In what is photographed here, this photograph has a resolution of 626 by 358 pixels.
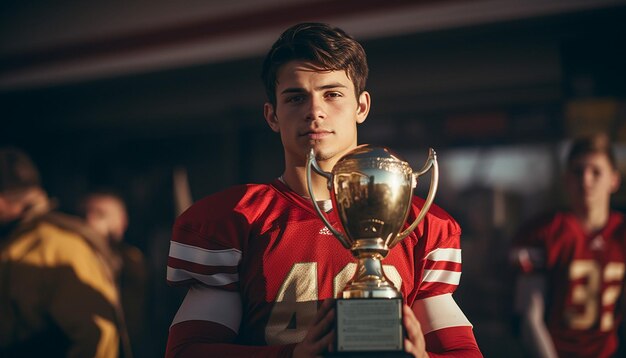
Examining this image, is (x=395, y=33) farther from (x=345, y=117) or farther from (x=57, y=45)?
(x=345, y=117)

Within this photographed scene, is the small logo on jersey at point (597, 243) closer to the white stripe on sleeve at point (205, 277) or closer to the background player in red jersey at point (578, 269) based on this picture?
the background player in red jersey at point (578, 269)

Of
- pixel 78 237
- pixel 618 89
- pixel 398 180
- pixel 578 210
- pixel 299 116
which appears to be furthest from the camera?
pixel 618 89

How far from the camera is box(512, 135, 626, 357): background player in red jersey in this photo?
3.26 m

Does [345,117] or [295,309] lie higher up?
[345,117]

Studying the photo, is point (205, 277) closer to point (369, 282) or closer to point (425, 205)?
point (369, 282)

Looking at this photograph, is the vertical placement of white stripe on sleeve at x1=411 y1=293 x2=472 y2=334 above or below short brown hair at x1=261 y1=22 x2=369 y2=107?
below

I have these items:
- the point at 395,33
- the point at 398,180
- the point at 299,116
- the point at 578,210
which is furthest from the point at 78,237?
the point at 395,33

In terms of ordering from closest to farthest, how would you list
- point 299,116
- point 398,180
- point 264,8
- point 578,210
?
point 398,180, point 299,116, point 578,210, point 264,8

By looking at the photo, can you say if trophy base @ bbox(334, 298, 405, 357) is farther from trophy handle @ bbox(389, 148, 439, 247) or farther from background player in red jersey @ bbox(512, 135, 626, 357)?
background player in red jersey @ bbox(512, 135, 626, 357)

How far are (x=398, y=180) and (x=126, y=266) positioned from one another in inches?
138

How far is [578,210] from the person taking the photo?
351 centimetres

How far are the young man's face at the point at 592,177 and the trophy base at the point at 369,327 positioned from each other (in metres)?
2.39

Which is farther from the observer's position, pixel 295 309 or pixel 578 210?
pixel 578 210

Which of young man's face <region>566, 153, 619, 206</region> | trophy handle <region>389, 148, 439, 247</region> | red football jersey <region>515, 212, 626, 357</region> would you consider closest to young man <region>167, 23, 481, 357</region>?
trophy handle <region>389, 148, 439, 247</region>
